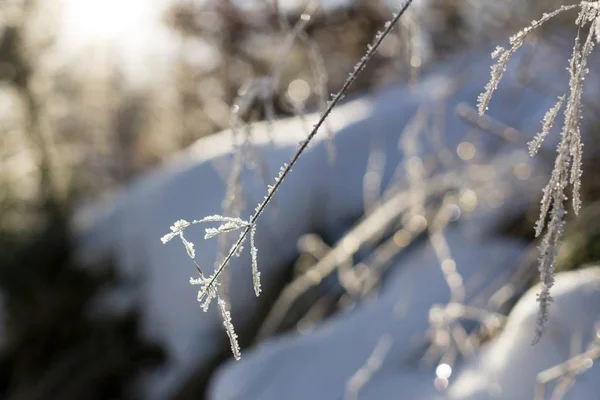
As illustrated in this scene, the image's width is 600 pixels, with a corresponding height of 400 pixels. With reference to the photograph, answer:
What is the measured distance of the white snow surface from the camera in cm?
161

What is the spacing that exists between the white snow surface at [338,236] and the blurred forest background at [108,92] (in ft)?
0.58

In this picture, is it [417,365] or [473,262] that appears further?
[473,262]

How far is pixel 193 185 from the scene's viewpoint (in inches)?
142

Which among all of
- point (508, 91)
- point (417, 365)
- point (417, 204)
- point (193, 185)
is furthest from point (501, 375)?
point (193, 185)

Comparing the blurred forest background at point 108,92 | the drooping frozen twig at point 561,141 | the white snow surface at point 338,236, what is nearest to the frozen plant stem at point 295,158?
the drooping frozen twig at point 561,141

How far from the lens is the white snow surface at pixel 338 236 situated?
161cm

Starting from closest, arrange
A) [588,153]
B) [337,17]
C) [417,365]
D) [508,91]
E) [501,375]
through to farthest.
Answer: [501,375], [417,365], [588,153], [508,91], [337,17]

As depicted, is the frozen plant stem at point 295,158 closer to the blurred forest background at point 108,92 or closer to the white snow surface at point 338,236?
the blurred forest background at point 108,92

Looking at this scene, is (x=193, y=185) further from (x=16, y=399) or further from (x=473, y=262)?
(x=473, y=262)

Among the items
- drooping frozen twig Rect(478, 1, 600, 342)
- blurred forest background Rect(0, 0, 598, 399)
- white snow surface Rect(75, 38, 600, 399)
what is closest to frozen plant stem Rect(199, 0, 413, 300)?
drooping frozen twig Rect(478, 1, 600, 342)

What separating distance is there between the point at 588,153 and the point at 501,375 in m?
0.91

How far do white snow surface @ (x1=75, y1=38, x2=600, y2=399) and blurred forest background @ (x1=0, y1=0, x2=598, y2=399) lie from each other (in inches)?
7.0

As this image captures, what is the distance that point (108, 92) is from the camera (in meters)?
8.55

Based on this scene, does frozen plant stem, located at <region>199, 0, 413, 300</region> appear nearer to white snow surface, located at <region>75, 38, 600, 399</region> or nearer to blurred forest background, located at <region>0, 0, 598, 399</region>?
blurred forest background, located at <region>0, 0, 598, 399</region>
